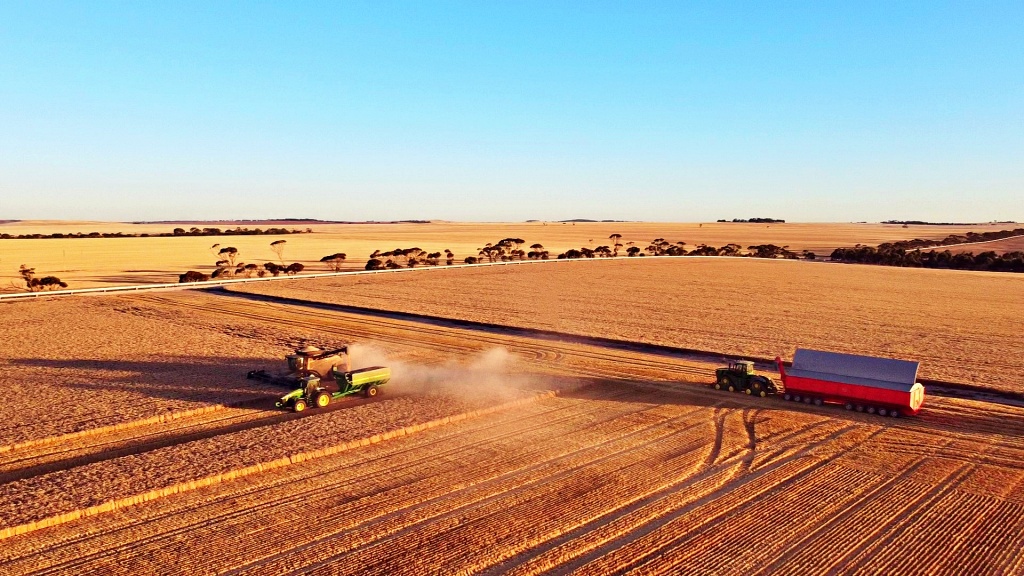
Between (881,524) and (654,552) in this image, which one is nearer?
(654,552)

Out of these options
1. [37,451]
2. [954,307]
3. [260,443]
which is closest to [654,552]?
[260,443]

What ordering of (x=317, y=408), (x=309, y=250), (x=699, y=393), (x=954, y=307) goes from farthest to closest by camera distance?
(x=309, y=250)
(x=954, y=307)
(x=699, y=393)
(x=317, y=408)

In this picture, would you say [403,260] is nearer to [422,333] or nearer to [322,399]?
[422,333]

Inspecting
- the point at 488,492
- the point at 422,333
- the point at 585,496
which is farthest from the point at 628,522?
the point at 422,333

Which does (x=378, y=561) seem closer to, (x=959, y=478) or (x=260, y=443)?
(x=260, y=443)

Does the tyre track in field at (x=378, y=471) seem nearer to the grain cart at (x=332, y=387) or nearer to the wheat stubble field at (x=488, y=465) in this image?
the wheat stubble field at (x=488, y=465)

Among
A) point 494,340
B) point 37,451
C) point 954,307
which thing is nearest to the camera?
point 37,451

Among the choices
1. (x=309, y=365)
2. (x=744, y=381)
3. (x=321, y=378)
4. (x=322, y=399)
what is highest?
(x=309, y=365)
